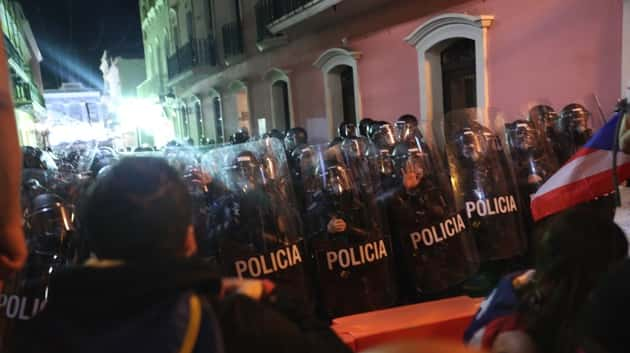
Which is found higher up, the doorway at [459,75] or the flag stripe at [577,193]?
the doorway at [459,75]

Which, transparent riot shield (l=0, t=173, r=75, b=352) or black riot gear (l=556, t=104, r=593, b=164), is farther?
black riot gear (l=556, t=104, r=593, b=164)

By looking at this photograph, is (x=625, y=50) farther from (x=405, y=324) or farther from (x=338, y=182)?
(x=405, y=324)

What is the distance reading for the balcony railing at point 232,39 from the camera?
15303 mm

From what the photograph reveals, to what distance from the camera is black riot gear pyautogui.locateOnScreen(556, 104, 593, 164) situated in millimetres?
4234

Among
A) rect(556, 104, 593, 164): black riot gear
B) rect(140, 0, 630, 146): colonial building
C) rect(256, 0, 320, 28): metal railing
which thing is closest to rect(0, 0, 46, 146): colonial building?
rect(140, 0, 630, 146): colonial building

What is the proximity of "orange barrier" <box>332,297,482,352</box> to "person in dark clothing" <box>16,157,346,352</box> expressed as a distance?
61.2 inches

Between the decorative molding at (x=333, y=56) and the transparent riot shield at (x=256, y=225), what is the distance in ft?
22.3

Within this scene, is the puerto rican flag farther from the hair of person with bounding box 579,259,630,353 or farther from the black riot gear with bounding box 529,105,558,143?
the hair of person with bounding box 579,259,630,353

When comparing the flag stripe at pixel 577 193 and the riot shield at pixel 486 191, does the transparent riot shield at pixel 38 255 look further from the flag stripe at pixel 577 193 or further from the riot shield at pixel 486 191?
the flag stripe at pixel 577 193

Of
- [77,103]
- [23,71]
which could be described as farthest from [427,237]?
[77,103]

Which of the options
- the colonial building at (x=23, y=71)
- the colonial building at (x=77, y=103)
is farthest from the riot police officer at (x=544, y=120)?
the colonial building at (x=77, y=103)

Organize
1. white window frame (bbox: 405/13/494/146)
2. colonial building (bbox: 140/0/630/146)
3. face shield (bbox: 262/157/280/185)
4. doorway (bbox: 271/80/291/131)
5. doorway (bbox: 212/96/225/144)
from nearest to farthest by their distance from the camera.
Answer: face shield (bbox: 262/157/280/185), colonial building (bbox: 140/0/630/146), white window frame (bbox: 405/13/494/146), doorway (bbox: 271/80/291/131), doorway (bbox: 212/96/225/144)

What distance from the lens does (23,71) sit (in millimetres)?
26156

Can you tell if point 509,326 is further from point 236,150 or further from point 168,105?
point 168,105
